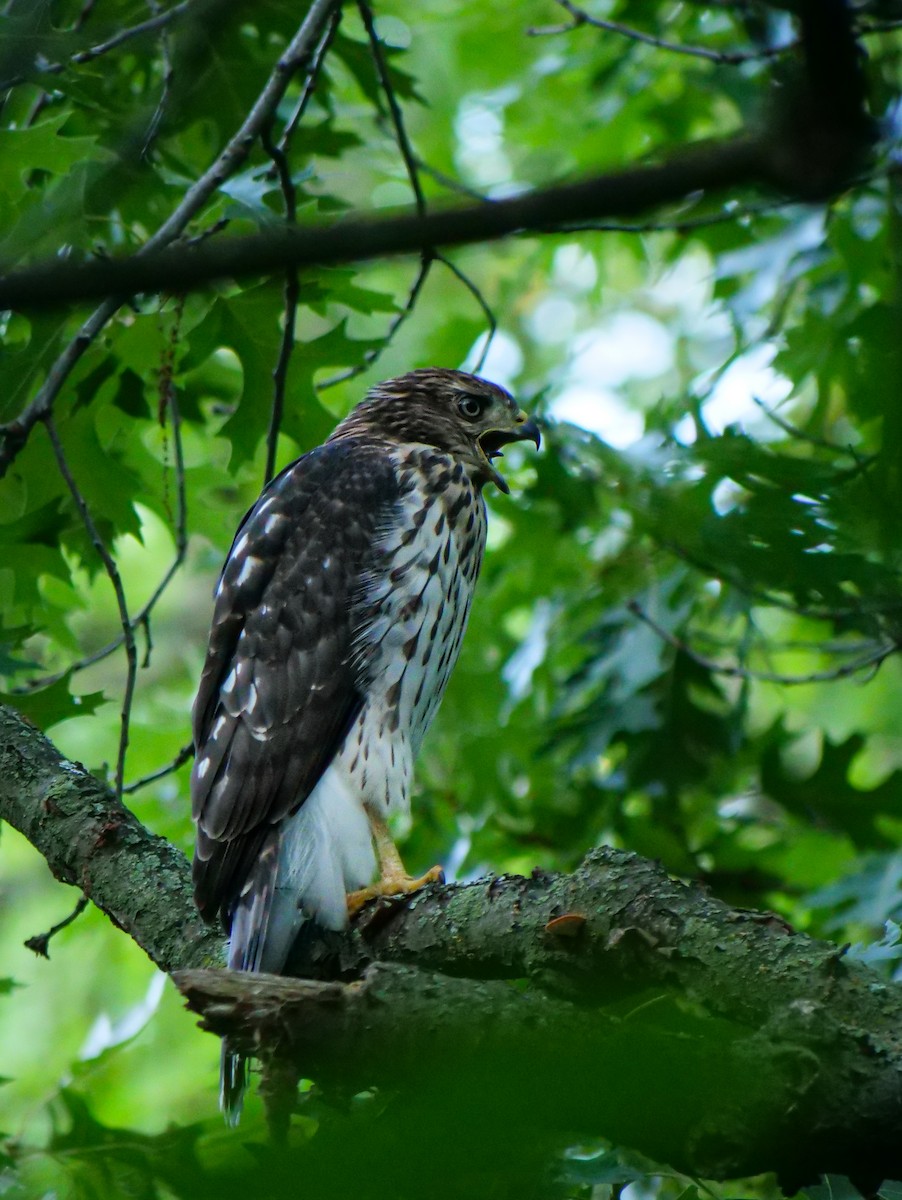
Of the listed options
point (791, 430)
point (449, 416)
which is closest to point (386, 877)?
point (791, 430)

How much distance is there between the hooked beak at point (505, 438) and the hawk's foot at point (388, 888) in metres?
1.57

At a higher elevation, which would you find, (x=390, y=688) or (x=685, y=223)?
(x=685, y=223)

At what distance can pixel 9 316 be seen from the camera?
439 centimetres

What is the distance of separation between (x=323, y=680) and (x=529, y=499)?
6.68 feet

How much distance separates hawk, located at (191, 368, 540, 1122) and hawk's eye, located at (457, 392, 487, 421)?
1.31 feet

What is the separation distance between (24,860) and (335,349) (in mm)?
7085

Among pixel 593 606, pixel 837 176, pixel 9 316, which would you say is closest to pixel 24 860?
pixel 593 606

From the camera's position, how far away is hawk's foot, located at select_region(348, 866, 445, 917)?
3672 mm

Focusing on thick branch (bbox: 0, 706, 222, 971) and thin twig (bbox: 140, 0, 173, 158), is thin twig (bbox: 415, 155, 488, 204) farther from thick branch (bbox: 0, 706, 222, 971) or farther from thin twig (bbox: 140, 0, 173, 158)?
thick branch (bbox: 0, 706, 222, 971)

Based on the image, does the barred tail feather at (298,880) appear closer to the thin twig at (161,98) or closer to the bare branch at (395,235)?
the thin twig at (161,98)

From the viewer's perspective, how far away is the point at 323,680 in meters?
3.96

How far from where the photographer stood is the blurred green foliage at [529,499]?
114 inches

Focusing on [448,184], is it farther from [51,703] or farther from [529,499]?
[51,703]

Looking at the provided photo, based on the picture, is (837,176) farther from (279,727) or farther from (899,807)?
(899,807)
